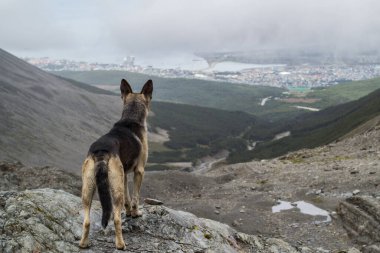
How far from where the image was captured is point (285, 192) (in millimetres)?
38906

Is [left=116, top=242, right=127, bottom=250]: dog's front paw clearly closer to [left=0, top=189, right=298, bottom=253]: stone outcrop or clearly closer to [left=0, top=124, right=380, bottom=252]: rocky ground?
[left=0, top=189, right=298, bottom=253]: stone outcrop

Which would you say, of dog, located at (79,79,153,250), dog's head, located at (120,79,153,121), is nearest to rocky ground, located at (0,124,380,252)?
dog, located at (79,79,153,250)

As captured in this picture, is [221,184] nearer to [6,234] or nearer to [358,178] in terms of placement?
[358,178]

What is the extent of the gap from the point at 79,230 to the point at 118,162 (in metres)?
2.76

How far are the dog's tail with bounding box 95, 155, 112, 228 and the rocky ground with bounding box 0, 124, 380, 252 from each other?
12574mm

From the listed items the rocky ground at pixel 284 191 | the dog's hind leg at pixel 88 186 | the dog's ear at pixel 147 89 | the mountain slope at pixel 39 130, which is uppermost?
the dog's ear at pixel 147 89

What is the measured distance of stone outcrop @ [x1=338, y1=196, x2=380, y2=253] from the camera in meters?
23.2

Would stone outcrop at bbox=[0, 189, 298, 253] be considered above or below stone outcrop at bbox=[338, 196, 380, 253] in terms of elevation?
above

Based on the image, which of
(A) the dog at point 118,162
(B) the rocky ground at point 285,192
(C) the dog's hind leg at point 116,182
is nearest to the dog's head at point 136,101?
(A) the dog at point 118,162

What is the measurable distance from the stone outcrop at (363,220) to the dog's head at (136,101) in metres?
15.0

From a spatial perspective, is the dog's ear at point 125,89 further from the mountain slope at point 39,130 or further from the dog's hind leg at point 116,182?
the mountain slope at point 39,130

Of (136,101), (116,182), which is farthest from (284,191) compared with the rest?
(116,182)

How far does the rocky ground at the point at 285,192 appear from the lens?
1038 inches

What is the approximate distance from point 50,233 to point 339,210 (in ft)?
75.7
